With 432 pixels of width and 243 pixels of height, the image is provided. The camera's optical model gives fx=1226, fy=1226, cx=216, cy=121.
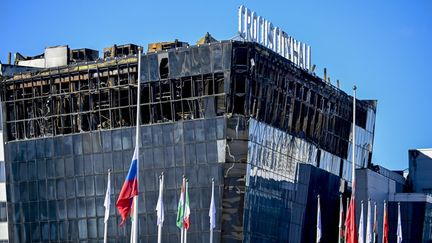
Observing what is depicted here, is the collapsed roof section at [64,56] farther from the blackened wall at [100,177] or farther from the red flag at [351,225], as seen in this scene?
the red flag at [351,225]

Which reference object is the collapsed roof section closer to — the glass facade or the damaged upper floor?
the damaged upper floor

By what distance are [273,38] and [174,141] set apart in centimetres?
1472

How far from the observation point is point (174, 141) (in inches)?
4523

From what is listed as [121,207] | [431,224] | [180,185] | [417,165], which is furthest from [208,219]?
[417,165]

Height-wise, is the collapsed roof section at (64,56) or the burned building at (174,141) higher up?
the collapsed roof section at (64,56)

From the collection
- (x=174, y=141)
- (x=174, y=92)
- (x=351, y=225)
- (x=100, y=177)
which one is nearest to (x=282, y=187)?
(x=174, y=141)

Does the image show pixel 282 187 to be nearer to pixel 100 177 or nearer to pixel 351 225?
pixel 351 225

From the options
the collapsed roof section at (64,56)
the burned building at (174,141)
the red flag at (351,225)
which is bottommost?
the red flag at (351,225)

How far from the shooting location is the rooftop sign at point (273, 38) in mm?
114562

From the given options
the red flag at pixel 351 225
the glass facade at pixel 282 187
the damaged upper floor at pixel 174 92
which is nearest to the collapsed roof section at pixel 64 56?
the damaged upper floor at pixel 174 92

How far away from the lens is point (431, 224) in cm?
14425

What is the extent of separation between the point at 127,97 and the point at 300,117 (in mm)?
18399

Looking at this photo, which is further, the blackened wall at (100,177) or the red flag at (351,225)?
the blackened wall at (100,177)

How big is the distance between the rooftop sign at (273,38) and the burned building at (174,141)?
5.50 ft
